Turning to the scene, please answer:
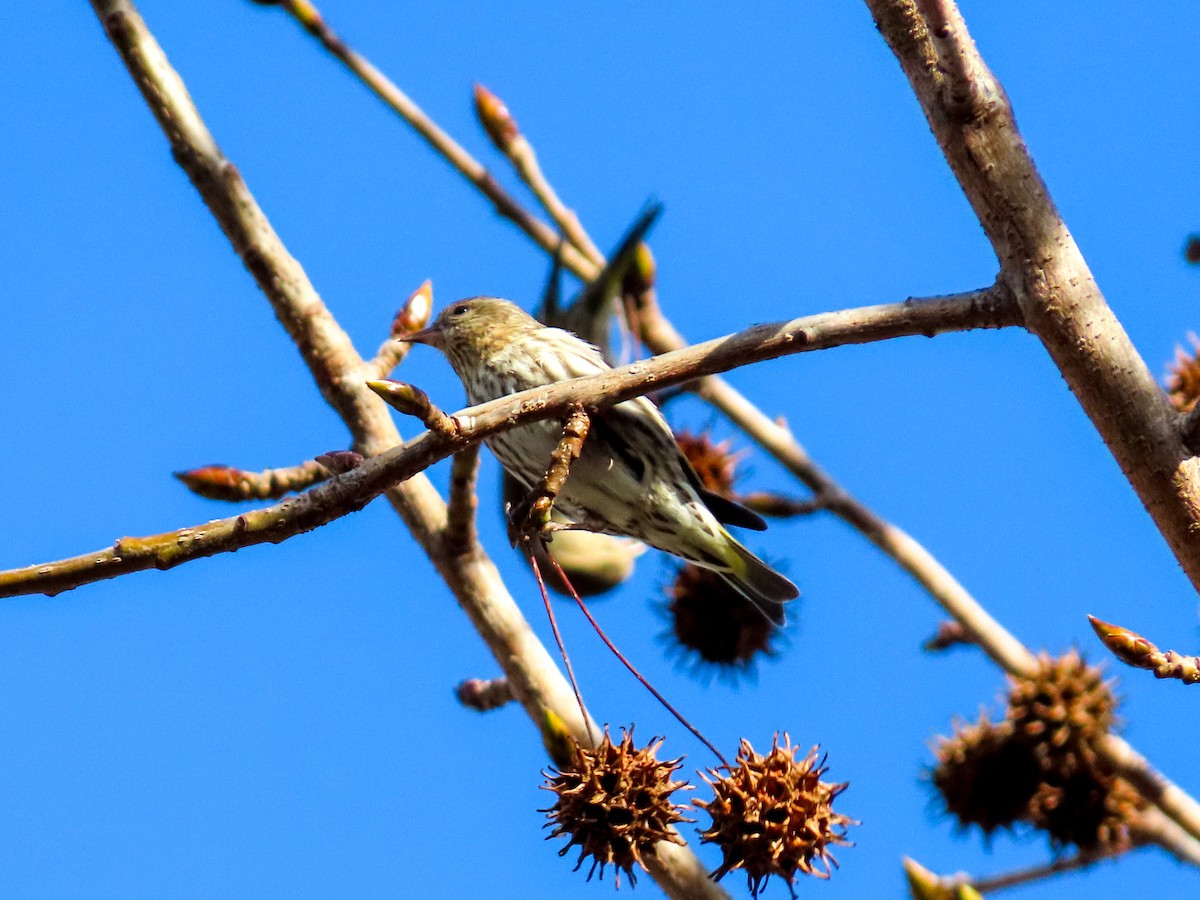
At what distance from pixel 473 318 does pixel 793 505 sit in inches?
56.8

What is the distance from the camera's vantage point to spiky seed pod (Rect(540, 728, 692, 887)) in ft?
9.06

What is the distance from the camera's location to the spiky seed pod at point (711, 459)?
233 inches

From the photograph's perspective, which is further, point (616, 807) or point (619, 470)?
point (619, 470)

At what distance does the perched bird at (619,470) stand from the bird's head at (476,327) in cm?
1

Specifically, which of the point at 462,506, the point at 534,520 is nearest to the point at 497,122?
the point at 462,506

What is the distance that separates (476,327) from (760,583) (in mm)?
1457

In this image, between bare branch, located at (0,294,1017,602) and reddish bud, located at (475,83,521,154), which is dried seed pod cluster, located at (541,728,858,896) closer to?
bare branch, located at (0,294,1017,602)

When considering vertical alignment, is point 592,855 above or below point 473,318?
below

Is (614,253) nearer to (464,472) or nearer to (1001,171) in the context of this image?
(464,472)

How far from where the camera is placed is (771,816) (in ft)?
9.30

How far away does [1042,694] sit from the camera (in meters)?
4.91

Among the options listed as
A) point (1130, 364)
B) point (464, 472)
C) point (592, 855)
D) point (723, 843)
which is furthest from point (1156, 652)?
point (464, 472)

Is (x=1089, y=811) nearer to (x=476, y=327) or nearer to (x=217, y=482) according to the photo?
(x=476, y=327)

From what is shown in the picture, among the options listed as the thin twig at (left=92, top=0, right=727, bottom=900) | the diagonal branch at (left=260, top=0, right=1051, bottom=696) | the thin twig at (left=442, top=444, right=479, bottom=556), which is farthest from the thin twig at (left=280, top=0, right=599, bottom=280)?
the thin twig at (left=442, top=444, right=479, bottom=556)
